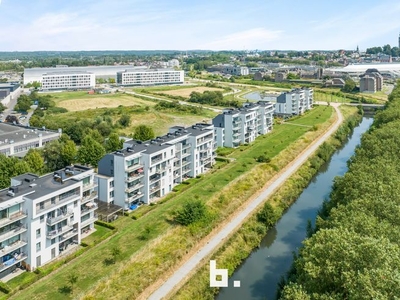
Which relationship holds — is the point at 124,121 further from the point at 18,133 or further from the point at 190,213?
the point at 190,213

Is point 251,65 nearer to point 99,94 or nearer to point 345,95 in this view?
point 345,95

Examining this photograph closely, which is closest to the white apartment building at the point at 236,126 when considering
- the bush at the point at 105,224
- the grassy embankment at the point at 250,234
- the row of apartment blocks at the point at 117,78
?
the grassy embankment at the point at 250,234

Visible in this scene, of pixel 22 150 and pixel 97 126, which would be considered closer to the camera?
pixel 22 150

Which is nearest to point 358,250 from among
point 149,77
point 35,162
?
point 35,162

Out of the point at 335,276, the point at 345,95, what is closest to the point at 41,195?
the point at 335,276

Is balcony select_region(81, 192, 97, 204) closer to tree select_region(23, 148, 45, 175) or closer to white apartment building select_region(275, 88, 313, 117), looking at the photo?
tree select_region(23, 148, 45, 175)

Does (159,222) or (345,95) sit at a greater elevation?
(345,95)

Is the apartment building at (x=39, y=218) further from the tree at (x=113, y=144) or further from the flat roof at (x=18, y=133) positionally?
the flat roof at (x=18, y=133)
